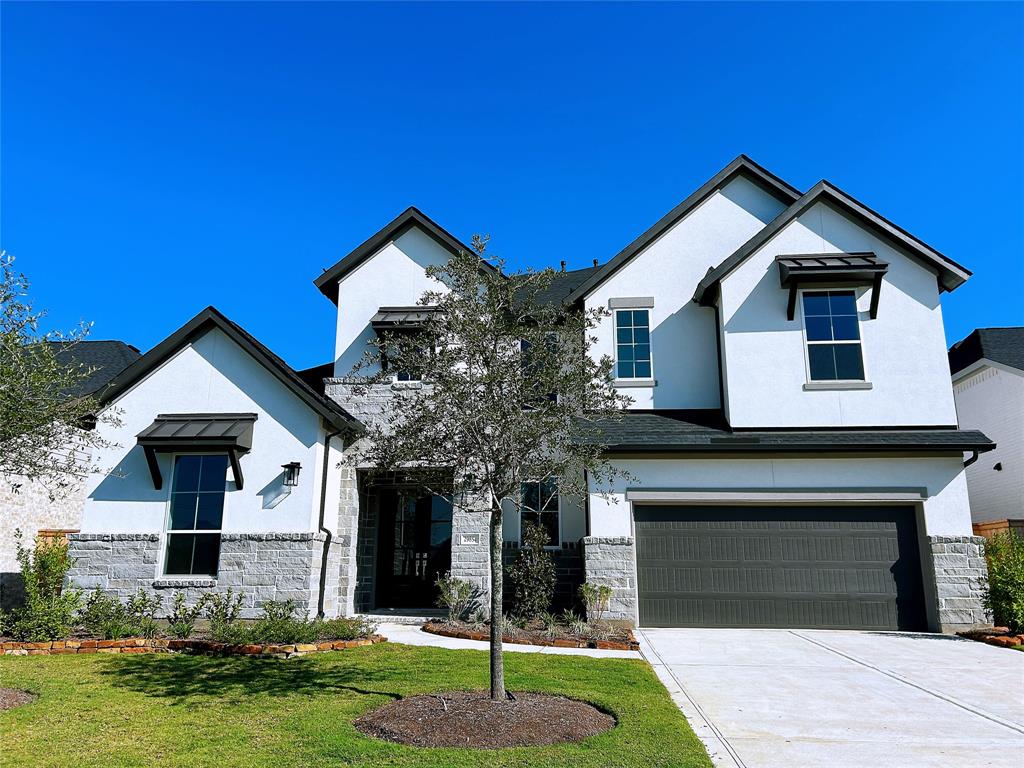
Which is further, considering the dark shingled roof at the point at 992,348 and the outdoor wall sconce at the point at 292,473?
the dark shingled roof at the point at 992,348

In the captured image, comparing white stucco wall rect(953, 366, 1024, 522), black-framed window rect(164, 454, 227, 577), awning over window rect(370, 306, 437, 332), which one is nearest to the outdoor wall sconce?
black-framed window rect(164, 454, 227, 577)

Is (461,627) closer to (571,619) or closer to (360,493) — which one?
(571,619)

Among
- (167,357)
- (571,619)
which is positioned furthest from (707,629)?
(167,357)

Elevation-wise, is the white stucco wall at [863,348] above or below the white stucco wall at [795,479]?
above

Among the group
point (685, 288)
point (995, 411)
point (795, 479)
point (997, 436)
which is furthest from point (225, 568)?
point (995, 411)

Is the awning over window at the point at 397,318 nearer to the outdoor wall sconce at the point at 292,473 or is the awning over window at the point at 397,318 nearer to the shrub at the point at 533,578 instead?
the outdoor wall sconce at the point at 292,473

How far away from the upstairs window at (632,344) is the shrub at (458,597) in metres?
5.42

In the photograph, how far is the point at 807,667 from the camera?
919cm

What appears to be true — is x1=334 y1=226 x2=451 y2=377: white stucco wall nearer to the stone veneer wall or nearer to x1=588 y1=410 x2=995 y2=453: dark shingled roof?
the stone veneer wall

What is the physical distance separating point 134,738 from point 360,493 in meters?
8.64

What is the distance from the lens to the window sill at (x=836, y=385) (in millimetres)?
13617

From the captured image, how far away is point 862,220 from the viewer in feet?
46.9

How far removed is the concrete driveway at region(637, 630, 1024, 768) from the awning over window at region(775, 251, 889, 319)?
6361 millimetres

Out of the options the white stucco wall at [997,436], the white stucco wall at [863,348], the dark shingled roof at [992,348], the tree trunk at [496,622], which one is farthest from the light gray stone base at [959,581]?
the dark shingled roof at [992,348]
